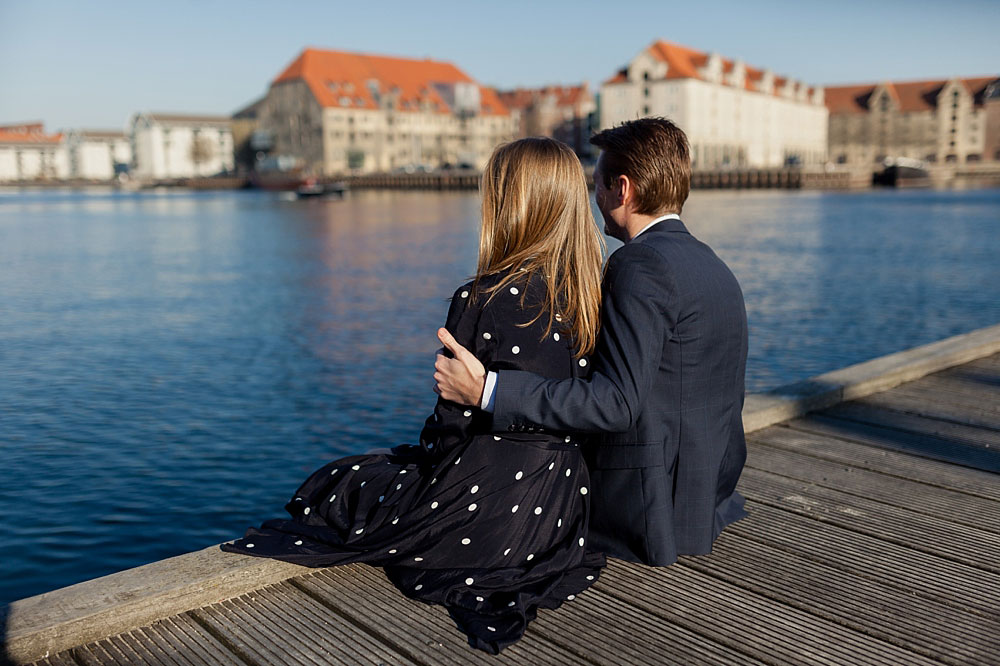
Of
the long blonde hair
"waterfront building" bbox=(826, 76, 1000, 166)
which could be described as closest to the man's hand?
the long blonde hair

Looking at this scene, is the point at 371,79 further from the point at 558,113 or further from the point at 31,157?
the point at 31,157

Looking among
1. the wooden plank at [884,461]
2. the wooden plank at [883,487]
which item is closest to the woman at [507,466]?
the wooden plank at [883,487]

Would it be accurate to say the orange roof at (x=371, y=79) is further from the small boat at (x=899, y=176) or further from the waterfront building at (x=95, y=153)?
the waterfront building at (x=95, y=153)

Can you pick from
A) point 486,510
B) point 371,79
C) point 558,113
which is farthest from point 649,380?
point 558,113

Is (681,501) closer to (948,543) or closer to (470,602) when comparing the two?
(470,602)

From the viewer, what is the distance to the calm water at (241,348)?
316 inches

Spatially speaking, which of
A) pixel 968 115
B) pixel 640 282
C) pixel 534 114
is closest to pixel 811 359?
pixel 640 282

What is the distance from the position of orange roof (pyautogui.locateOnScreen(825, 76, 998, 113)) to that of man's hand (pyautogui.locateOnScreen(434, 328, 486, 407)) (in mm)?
137174

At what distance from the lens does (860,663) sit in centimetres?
279

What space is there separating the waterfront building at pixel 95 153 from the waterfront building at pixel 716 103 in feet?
346

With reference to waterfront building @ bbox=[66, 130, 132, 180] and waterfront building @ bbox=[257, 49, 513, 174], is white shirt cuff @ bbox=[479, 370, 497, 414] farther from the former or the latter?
waterfront building @ bbox=[66, 130, 132, 180]

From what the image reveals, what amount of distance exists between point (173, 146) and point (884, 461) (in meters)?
145

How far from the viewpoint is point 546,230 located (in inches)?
120

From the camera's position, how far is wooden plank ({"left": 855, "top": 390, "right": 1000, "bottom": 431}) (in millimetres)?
5547
